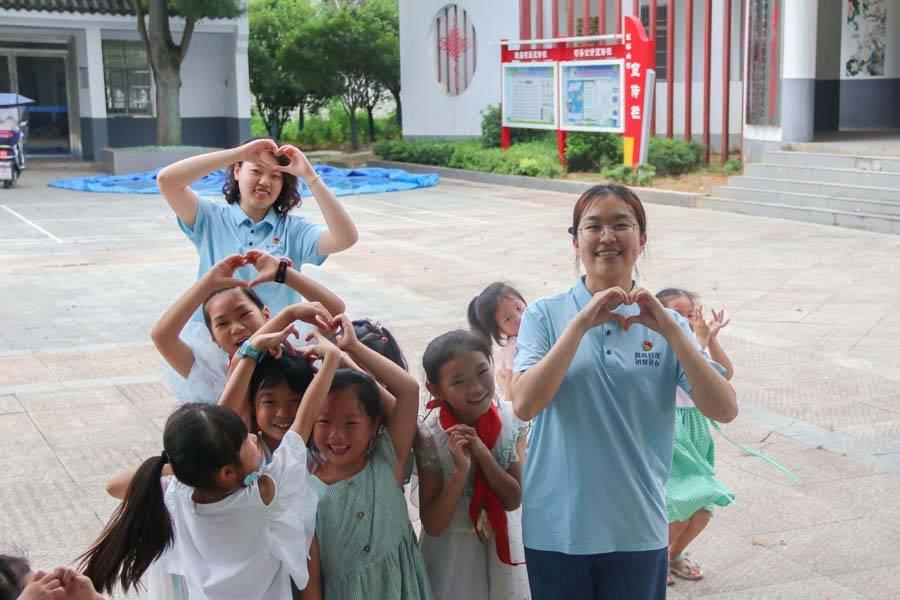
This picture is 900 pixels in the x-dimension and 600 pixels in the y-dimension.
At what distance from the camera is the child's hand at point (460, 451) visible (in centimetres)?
279

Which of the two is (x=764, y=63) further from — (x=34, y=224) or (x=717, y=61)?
(x=34, y=224)

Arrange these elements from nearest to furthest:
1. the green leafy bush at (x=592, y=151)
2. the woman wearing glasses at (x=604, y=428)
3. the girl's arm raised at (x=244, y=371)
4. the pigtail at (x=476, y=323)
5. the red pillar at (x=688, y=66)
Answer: the woman wearing glasses at (x=604, y=428) < the girl's arm raised at (x=244, y=371) < the pigtail at (x=476, y=323) < the red pillar at (x=688, y=66) < the green leafy bush at (x=592, y=151)

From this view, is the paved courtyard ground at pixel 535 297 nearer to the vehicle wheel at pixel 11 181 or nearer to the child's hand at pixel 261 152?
the child's hand at pixel 261 152

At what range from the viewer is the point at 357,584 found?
2717mm

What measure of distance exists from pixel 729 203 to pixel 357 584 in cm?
1259

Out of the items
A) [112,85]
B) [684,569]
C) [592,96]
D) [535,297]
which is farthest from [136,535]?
[112,85]

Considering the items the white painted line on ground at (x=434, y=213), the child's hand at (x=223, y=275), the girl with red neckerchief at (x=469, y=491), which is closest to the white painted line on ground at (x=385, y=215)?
the white painted line on ground at (x=434, y=213)

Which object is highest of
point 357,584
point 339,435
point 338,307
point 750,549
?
point 338,307

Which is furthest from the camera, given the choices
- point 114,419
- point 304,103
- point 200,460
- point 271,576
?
point 304,103

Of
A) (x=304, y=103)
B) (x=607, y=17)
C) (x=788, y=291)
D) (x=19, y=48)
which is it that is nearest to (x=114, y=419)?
(x=788, y=291)

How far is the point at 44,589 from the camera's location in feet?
6.53

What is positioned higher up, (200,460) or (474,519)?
(200,460)

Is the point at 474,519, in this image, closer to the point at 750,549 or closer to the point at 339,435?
the point at 339,435

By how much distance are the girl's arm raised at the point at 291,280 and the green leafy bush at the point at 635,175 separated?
1358cm
